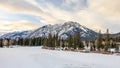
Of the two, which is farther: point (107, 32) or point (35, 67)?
point (107, 32)

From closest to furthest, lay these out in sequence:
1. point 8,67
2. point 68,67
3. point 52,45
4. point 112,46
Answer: point 8,67, point 68,67, point 112,46, point 52,45

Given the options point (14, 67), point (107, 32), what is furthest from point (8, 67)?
point (107, 32)

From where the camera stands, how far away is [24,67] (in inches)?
1298

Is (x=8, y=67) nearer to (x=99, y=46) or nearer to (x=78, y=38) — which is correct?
(x=99, y=46)

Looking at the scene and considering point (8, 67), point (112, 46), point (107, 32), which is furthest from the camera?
point (112, 46)

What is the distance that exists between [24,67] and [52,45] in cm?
15447

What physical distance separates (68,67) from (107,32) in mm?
98500

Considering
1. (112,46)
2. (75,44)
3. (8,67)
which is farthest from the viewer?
(112,46)

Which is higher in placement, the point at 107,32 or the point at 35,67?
the point at 107,32

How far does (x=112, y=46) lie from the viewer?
17375cm

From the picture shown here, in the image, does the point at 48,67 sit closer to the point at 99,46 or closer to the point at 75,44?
the point at 99,46

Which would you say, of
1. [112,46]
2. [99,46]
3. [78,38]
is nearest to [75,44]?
[78,38]

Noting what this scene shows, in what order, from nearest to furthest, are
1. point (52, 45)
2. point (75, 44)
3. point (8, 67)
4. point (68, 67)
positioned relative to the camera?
1. point (8, 67)
2. point (68, 67)
3. point (75, 44)
4. point (52, 45)

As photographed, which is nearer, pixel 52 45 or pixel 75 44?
pixel 75 44
